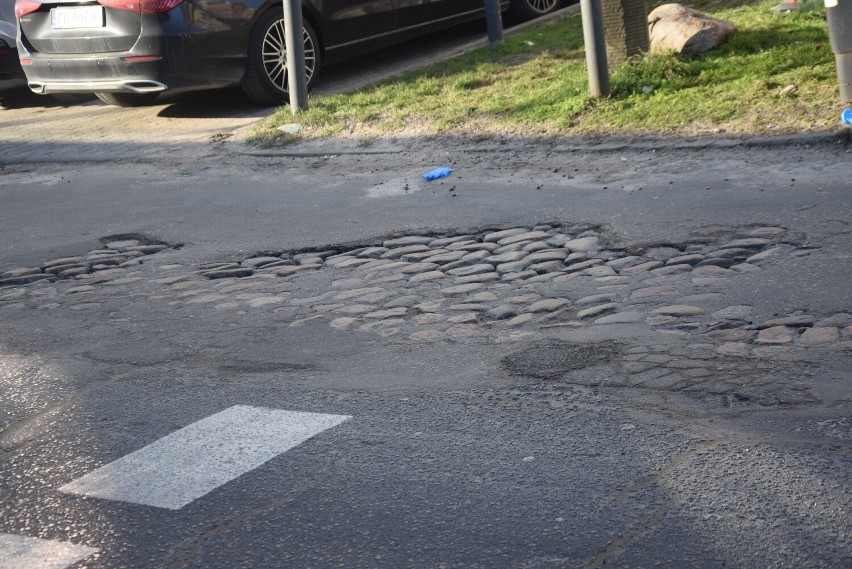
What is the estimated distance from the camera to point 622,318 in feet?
16.6

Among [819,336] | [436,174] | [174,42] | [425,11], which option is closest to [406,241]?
[436,174]

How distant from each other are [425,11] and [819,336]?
9.00 metres

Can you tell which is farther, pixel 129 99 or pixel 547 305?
pixel 129 99

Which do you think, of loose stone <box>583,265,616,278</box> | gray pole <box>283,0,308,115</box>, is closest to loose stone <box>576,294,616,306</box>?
loose stone <box>583,265,616,278</box>

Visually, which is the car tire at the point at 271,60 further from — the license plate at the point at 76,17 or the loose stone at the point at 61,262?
the loose stone at the point at 61,262

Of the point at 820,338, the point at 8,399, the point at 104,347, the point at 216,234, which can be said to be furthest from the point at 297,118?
the point at 820,338

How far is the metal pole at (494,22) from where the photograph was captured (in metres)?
12.1

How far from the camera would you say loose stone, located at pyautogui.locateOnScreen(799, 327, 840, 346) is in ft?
14.8

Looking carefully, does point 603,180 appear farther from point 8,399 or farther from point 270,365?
point 8,399

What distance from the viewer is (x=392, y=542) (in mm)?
3318

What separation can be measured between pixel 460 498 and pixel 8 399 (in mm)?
2281

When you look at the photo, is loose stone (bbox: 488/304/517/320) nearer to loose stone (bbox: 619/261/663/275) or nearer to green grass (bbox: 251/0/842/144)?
loose stone (bbox: 619/261/663/275)

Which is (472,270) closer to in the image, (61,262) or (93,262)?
(93,262)

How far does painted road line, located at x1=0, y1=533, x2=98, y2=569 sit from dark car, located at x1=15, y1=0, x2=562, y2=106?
766cm
